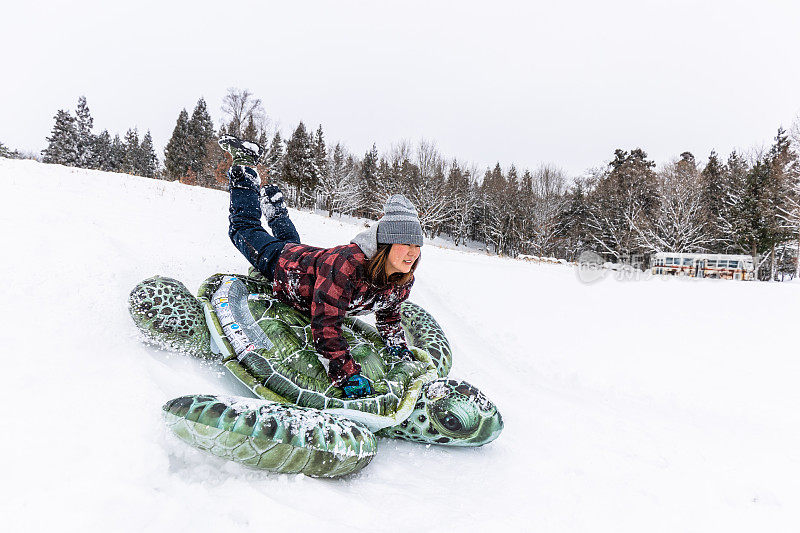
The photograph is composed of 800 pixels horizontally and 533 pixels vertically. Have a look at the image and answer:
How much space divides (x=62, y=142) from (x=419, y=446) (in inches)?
1859

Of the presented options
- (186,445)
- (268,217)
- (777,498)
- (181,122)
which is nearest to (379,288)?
(186,445)

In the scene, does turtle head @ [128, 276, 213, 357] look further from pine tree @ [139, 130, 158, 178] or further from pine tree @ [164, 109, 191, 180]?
pine tree @ [139, 130, 158, 178]

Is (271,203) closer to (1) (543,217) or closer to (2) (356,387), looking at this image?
(2) (356,387)

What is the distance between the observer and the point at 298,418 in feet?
5.91

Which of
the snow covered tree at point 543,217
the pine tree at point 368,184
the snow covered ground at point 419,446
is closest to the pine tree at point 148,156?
the pine tree at point 368,184

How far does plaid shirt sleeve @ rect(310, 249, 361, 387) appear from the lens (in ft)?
7.55

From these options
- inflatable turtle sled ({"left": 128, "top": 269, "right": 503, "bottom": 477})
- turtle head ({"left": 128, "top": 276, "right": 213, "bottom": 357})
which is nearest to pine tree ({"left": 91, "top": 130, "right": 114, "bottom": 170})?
turtle head ({"left": 128, "top": 276, "right": 213, "bottom": 357})

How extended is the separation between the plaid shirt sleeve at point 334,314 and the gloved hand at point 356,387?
0.03 metres

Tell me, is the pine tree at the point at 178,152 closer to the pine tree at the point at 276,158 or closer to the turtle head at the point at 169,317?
the pine tree at the point at 276,158

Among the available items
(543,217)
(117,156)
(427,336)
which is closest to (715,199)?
(543,217)

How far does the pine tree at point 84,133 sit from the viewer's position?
127 feet

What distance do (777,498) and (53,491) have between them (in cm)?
313

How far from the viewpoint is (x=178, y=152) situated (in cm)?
3934

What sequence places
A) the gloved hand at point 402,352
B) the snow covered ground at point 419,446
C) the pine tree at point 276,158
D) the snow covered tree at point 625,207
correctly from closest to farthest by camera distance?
the snow covered ground at point 419,446 → the gloved hand at point 402,352 → the snow covered tree at point 625,207 → the pine tree at point 276,158
